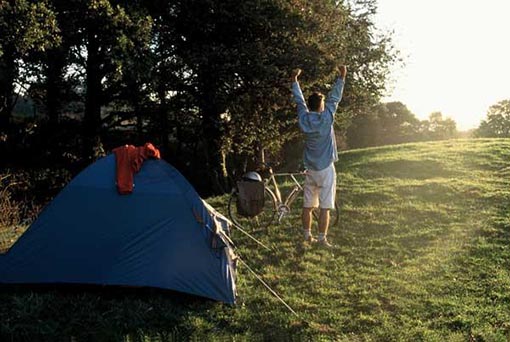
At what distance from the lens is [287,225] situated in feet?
31.5

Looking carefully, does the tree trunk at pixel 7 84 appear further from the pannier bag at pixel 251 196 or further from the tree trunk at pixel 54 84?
the pannier bag at pixel 251 196

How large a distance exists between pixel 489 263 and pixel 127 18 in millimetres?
9148

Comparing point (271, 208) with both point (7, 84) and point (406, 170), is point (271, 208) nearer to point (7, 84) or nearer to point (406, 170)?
point (406, 170)

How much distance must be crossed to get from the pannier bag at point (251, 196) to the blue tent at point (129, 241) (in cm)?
225

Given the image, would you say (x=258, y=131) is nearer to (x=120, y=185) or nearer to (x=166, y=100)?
(x=166, y=100)

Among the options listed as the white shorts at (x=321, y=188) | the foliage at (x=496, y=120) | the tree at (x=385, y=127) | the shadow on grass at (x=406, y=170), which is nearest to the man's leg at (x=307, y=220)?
the white shorts at (x=321, y=188)

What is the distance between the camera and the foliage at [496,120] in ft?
116

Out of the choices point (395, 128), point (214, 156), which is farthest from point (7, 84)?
point (395, 128)

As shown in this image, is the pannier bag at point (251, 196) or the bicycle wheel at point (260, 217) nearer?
the pannier bag at point (251, 196)

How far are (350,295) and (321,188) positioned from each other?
202 cm

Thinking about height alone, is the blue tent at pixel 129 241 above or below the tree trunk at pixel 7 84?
below

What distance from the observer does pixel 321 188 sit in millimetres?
7984

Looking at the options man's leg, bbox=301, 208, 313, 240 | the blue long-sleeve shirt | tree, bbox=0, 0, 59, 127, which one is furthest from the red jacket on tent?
tree, bbox=0, 0, 59, 127

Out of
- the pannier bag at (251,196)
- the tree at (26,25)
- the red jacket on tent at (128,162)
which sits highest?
the tree at (26,25)
